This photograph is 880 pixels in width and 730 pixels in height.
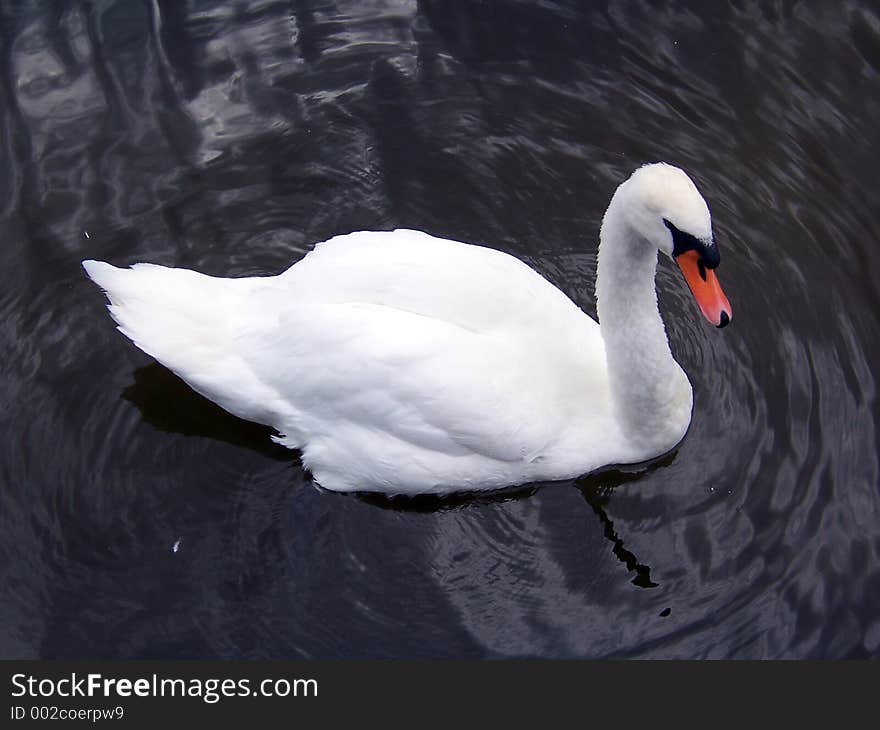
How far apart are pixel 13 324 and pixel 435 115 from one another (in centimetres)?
323

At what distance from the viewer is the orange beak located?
652 centimetres

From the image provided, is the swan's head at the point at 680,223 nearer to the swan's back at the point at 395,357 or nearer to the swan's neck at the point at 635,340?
the swan's neck at the point at 635,340

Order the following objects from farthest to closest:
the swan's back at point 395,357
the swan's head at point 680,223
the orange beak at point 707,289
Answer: the swan's back at point 395,357 → the orange beak at point 707,289 → the swan's head at point 680,223

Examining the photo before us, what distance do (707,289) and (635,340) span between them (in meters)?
0.52

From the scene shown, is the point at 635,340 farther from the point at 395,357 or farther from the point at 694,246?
the point at 395,357

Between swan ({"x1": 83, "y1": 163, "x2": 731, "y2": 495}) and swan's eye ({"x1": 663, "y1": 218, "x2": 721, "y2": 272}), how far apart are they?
2 cm

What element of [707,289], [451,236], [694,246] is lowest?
[451,236]

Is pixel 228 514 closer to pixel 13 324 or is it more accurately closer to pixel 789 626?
pixel 13 324

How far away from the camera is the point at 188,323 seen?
290 inches

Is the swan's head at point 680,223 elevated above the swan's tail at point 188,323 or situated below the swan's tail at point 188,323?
above

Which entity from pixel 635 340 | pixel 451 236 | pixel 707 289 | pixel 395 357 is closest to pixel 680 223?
pixel 707 289

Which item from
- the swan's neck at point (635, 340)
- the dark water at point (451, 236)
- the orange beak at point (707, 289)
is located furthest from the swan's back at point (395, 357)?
the orange beak at point (707, 289)

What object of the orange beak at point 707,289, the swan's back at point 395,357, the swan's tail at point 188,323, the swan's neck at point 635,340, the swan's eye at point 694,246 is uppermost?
the swan's eye at point 694,246

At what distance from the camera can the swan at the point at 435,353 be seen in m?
6.76
